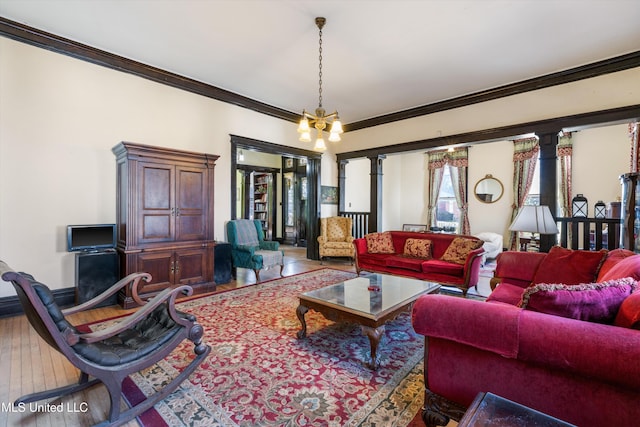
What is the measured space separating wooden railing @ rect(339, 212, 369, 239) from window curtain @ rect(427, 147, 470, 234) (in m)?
3.13

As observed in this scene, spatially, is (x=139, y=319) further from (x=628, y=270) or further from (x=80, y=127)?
(x=80, y=127)

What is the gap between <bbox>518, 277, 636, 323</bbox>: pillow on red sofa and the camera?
1.38 metres

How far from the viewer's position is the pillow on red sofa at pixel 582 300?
1.38m

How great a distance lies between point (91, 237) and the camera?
3.66 metres

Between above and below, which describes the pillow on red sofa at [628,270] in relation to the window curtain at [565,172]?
below

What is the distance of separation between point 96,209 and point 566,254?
543 cm

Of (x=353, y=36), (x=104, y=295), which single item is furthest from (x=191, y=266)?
(x=353, y=36)

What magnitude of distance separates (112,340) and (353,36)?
3783 millimetres

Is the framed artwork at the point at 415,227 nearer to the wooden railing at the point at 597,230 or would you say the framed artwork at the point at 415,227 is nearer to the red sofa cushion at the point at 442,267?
the wooden railing at the point at 597,230

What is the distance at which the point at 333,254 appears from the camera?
6406 mm

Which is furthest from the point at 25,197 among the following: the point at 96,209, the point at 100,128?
the point at 100,128

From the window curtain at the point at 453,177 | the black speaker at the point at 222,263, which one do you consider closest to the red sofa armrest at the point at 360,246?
the black speaker at the point at 222,263

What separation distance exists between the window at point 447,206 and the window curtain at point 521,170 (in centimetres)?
159

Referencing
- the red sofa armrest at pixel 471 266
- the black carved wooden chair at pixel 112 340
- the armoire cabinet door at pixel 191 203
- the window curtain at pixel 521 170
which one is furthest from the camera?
the window curtain at pixel 521 170
